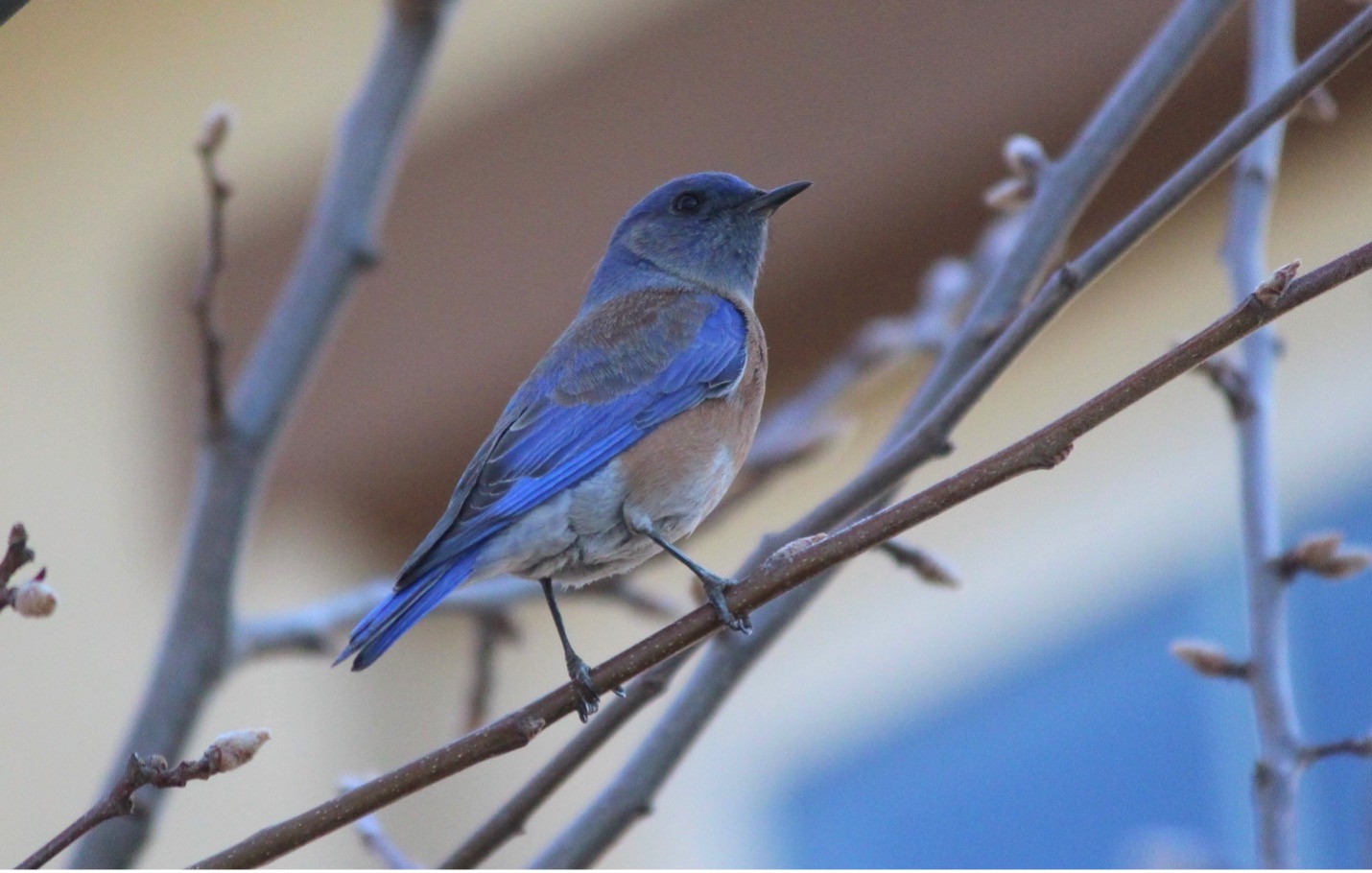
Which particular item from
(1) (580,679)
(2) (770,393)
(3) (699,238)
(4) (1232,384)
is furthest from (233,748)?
(2) (770,393)

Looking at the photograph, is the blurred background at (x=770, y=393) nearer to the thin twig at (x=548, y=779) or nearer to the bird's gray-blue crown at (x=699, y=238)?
the bird's gray-blue crown at (x=699, y=238)

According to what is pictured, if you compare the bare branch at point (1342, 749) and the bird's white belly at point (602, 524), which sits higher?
the bird's white belly at point (602, 524)

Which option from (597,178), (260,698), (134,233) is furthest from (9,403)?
(597,178)

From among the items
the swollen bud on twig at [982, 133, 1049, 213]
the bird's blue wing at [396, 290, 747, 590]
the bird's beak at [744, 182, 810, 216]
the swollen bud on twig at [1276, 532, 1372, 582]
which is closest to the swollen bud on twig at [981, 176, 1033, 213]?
the swollen bud on twig at [982, 133, 1049, 213]

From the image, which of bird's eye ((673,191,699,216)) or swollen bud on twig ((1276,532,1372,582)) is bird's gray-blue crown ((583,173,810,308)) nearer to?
bird's eye ((673,191,699,216))

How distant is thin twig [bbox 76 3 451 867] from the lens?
2.32 m

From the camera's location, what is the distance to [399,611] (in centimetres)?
202

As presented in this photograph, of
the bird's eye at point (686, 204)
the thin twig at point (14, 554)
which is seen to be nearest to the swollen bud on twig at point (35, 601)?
the thin twig at point (14, 554)

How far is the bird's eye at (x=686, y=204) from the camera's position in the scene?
2969 mm

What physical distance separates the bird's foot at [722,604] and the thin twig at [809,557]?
1cm

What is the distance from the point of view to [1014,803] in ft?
19.5

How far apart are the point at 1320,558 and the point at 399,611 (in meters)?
1.19

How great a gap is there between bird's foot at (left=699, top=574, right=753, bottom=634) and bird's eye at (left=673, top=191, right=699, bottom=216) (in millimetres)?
1049

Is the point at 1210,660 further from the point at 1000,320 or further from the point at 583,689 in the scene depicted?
the point at 583,689
